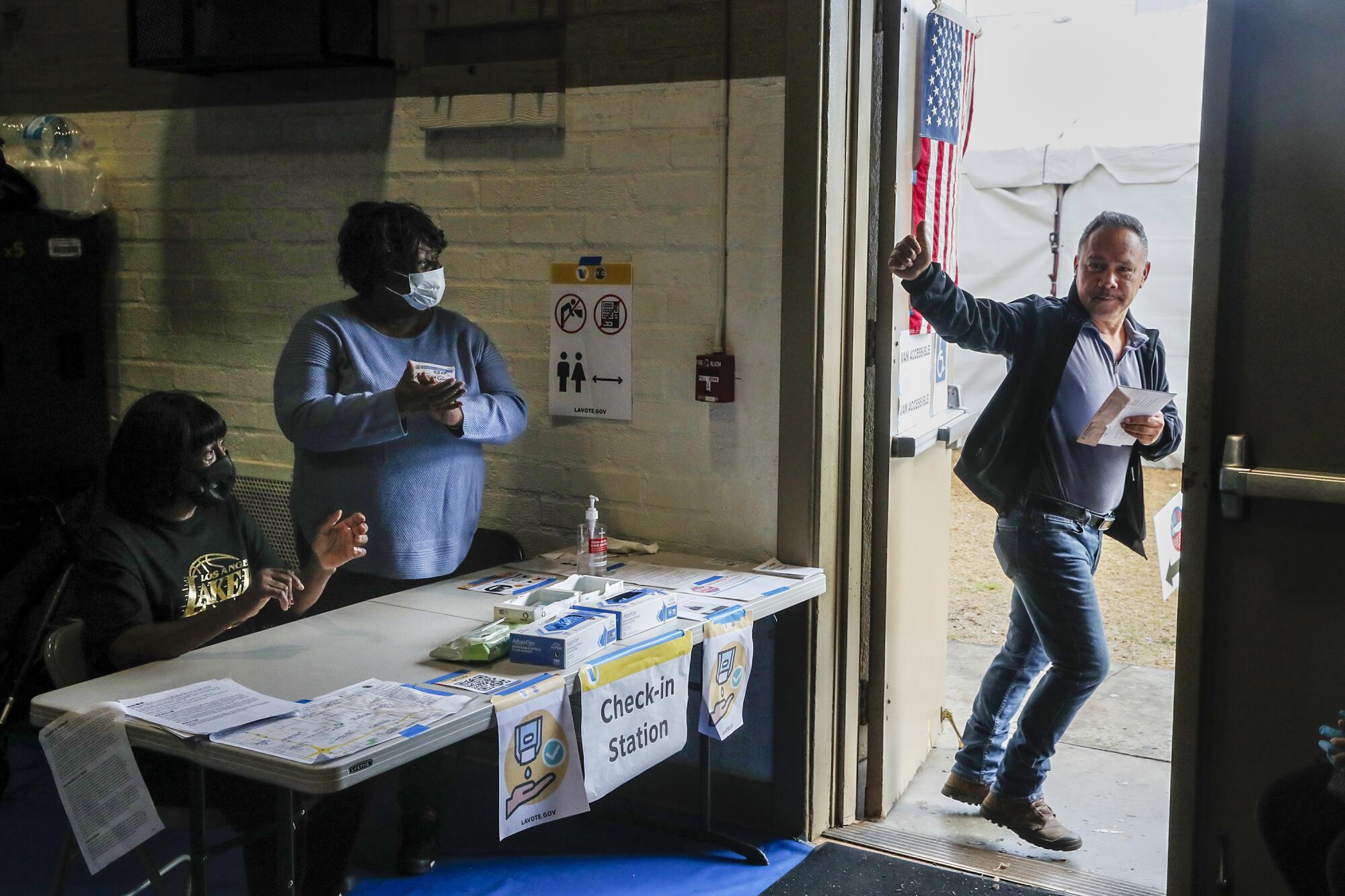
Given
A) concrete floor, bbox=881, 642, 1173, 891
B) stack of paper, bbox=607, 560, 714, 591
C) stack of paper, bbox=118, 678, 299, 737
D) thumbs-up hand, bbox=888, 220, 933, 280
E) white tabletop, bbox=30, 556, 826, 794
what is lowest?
concrete floor, bbox=881, 642, 1173, 891

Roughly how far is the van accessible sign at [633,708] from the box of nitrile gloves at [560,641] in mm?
35

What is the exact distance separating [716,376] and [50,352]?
2.14 meters

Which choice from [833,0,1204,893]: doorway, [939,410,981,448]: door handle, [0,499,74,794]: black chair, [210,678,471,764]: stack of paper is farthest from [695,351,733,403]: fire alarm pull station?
[0,499,74,794]: black chair

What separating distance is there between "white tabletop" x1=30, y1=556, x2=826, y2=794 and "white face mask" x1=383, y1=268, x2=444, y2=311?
0.66 m

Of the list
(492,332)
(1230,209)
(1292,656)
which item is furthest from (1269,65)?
(492,332)

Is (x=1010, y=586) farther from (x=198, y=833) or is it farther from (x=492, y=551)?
(x=198, y=833)

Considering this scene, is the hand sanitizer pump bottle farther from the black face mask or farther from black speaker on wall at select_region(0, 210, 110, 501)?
black speaker on wall at select_region(0, 210, 110, 501)

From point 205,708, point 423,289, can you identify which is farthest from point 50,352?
point 205,708

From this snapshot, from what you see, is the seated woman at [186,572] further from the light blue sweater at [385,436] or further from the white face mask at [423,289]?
the white face mask at [423,289]

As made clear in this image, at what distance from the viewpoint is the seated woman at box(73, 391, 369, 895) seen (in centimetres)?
Answer: 212

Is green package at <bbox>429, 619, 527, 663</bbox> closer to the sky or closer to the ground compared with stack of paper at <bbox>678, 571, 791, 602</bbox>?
closer to the sky

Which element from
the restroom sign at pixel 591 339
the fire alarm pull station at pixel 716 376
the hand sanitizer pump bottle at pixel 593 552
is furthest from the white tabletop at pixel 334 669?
the restroom sign at pixel 591 339

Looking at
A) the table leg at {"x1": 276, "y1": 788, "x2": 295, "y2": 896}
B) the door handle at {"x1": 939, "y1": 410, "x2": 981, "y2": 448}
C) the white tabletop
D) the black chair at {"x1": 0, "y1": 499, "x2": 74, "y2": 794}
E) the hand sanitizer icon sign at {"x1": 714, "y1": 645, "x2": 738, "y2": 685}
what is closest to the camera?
the white tabletop

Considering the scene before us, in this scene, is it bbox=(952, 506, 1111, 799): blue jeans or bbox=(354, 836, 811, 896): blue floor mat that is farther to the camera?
bbox=(952, 506, 1111, 799): blue jeans
